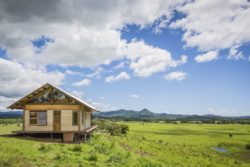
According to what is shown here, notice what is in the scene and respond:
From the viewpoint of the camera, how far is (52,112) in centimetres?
3628

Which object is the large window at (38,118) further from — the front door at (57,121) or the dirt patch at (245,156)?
the dirt patch at (245,156)

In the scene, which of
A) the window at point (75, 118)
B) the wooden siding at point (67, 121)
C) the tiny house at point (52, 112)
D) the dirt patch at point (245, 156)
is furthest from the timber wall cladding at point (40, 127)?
the dirt patch at point (245, 156)

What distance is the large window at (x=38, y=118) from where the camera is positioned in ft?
120

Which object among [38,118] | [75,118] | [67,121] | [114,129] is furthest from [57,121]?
[114,129]

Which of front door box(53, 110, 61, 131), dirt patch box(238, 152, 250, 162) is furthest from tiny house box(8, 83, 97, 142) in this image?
dirt patch box(238, 152, 250, 162)

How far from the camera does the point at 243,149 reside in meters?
77.7

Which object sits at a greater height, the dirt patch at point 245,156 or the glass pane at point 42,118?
the glass pane at point 42,118

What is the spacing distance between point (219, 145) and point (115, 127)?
31.8 m

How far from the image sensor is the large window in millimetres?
→ 36500

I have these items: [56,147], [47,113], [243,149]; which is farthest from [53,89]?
[243,149]

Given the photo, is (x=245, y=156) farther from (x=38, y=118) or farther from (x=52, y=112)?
(x=38, y=118)

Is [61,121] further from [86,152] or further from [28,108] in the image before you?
[86,152]

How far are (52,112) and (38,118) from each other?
1.92m

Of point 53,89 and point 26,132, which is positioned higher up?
point 53,89
